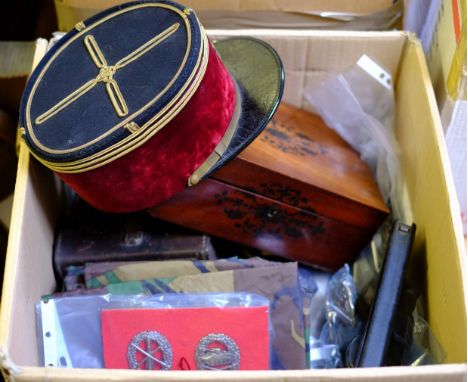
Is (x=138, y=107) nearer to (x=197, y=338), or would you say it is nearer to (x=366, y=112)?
(x=197, y=338)

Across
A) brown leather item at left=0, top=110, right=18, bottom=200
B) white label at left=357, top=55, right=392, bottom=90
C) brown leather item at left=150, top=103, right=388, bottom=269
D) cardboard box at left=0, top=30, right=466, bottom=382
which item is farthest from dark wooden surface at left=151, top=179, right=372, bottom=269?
brown leather item at left=0, top=110, right=18, bottom=200

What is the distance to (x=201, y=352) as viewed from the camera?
70 cm

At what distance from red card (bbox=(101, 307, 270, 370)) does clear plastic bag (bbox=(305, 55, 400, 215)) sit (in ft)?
1.05

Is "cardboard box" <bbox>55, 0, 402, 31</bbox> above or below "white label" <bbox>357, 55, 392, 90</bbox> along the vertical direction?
above

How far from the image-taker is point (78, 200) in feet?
2.99

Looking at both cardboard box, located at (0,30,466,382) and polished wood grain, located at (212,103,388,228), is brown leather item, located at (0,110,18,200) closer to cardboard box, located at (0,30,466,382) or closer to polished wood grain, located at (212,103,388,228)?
cardboard box, located at (0,30,466,382)

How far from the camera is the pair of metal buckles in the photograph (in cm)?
70

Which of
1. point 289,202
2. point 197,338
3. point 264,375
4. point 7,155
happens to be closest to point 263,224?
point 289,202

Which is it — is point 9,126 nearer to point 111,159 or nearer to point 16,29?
point 16,29

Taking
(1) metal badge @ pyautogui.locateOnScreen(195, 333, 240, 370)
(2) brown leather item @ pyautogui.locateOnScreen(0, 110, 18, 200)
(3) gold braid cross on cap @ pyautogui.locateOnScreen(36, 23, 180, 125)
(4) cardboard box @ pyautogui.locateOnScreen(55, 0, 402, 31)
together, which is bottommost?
(1) metal badge @ pyautogui.locateOnScreen(195, 333, 240, 370)

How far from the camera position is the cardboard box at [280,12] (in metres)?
0.91

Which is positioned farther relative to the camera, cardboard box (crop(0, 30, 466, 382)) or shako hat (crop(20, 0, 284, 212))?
shako hat (crop(20, 0, 284, 212))

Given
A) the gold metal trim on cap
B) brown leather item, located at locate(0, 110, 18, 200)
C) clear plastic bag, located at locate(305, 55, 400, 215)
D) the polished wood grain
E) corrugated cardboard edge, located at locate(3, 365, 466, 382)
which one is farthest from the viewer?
brown leather item, located at locate(0, 110, 18, 200)

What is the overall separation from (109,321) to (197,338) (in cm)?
11
